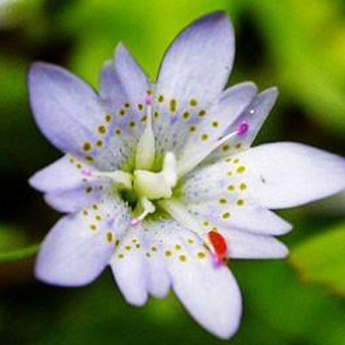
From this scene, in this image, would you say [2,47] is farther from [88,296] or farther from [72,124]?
[72,124]

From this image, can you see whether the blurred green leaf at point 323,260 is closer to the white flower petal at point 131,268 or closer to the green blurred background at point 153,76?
the green blurred background at point 153,76

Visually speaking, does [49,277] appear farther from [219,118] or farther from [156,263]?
[219,118]

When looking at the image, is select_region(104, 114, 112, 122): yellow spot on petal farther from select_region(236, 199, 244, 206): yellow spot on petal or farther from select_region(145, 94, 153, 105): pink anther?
select_region(236, 199, 244, 206): yellow spot on petal

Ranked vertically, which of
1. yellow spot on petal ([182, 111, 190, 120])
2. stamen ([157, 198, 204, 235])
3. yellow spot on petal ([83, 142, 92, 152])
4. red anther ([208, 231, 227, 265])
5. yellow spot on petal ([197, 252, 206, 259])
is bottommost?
yellow spot on petal ([197, 252, 206, 259])

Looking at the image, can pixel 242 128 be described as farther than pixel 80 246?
Yes

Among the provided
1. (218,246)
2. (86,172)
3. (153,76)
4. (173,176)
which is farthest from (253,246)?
(153,76)

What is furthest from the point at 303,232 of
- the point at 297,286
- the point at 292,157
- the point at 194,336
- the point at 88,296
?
the point at 292,157

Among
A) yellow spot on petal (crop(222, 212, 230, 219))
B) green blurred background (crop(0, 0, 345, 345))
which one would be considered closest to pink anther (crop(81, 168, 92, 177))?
yellow spot on petal (crop(222, 212, 230, 219))

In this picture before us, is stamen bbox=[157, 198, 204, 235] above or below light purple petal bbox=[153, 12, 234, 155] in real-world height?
below
